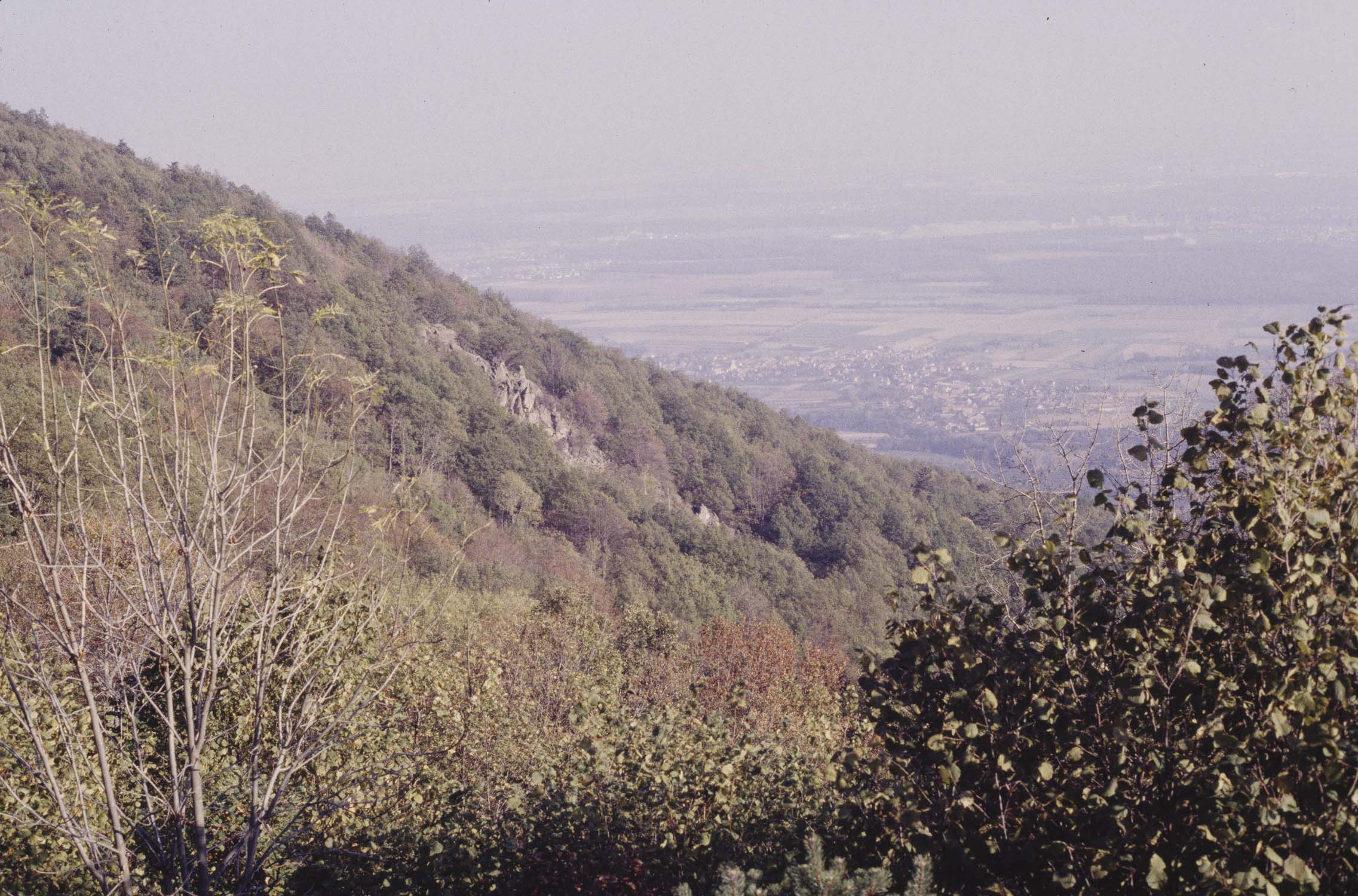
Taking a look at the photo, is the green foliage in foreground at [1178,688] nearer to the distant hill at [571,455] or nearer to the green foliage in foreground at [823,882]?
the green foliage in foreground at [823,882]

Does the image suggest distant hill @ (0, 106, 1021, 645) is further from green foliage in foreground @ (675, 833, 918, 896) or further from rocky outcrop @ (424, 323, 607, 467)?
green foliage in foreground @ (675, 833, 918, 896)

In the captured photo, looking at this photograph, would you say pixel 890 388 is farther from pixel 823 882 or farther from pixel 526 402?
pixel 823 882

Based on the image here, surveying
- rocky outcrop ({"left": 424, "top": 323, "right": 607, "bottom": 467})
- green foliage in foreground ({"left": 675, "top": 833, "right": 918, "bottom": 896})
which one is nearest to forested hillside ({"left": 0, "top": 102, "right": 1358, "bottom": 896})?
green foliage in foreground ({"left": 675, "top": 833, "right": 918, "bottom": 896})

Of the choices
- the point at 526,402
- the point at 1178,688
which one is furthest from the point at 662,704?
the point at 526,402

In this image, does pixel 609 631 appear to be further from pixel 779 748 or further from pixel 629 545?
pixel 629 545

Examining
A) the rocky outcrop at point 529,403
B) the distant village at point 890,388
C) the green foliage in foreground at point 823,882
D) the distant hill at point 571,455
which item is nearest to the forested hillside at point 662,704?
the green foliage in foreground at point 823,882

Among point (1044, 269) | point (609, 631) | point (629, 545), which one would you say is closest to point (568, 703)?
point (609, 631)

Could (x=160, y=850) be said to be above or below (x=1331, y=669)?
below
